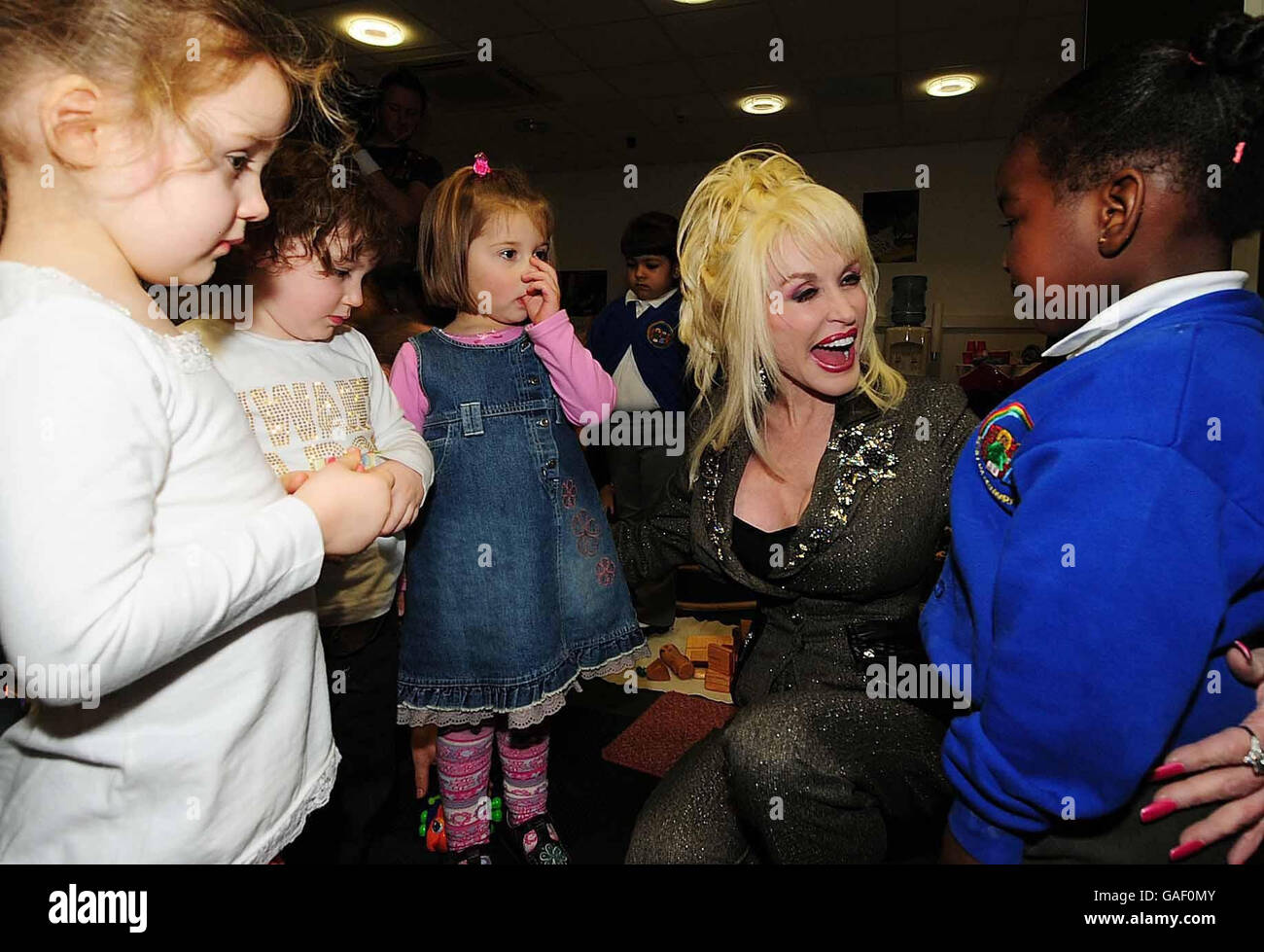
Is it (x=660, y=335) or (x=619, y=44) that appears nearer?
(x=660, y=335)

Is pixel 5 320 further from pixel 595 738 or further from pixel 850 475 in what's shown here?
pixel 595 738

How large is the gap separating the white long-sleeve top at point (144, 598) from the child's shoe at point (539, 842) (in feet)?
2.93

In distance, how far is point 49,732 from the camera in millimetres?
764

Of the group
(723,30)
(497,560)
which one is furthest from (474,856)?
(723,30)

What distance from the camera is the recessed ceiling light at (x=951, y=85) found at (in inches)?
199

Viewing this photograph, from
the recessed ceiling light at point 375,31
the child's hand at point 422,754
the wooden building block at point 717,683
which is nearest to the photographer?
the child's hand at point 422,754

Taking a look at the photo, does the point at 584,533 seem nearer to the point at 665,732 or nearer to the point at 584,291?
the point at 665,732

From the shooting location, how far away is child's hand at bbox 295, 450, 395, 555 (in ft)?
2.63

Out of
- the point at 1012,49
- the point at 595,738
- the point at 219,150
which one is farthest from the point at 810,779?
the point at 1012,49

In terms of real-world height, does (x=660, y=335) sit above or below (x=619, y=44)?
below

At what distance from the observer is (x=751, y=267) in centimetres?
147

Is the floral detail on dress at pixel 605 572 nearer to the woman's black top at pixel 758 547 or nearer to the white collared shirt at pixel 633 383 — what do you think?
the woman's black top at pixel 758 547

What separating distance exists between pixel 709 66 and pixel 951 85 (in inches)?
69.2

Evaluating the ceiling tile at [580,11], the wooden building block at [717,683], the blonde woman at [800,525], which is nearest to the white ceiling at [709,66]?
→ the ceiling tile at [580,11]
